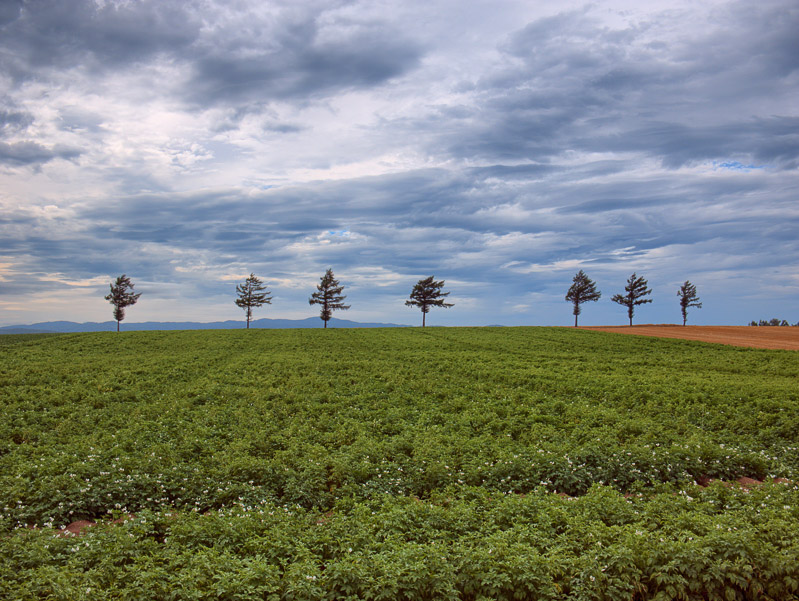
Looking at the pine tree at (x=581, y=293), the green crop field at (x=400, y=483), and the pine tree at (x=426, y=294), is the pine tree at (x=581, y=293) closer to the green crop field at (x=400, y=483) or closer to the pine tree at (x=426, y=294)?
the pine tree at (x=426, y=294)

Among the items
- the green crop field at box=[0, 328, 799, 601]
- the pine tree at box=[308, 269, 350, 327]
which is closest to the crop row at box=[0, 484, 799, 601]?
the green crop field at box=[0, 328, 799, 601]

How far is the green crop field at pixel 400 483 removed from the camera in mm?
7051

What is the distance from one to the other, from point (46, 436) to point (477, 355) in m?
24.9

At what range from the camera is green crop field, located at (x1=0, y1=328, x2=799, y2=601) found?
7.05 meters

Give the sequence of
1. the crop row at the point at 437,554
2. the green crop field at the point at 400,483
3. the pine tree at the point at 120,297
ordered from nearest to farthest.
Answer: the crop row at the point at 437,554
the green crop field at the point at 400,483
the pine tree at the point at 120,297

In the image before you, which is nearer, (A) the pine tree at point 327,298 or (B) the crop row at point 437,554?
(B) the crop row at point 437,554

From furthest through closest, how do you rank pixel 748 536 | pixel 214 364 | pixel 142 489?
pixel 214 364 → pixel 142 489 → pixel 748 536

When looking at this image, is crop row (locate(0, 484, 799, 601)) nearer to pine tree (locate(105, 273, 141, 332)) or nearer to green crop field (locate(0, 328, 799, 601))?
green crop field (locate(0, 328, 799, 601))

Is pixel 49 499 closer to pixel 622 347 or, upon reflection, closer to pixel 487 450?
pixel 487 450

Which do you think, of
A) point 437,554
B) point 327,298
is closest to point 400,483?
point 437,554

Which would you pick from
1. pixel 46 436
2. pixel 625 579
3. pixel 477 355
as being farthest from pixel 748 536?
pixel 477 355

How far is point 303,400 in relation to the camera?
20500mm

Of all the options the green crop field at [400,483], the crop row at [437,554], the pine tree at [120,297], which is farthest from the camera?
the pine tree at [120,297]

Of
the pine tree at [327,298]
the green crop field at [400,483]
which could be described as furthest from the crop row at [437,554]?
the pine tree at [327,298]
